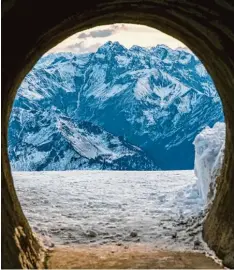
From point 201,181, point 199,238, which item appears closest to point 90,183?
point 201,181

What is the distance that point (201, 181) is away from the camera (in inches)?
522

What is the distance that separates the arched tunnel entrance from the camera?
6.61m

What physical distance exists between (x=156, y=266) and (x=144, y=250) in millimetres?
1293

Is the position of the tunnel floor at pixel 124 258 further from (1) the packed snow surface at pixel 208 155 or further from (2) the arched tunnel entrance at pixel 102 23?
(1) the packed snow surface at pixel 208 155

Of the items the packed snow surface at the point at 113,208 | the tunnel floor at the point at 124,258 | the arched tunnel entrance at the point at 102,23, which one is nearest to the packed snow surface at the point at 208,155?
the packed snow surface at the point at 113,208

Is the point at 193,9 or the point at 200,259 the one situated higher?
the point at 193,9

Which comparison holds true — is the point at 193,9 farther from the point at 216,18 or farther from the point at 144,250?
the point at 144,250

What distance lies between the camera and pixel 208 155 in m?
13.0

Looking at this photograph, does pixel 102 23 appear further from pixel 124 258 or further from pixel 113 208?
pixel 113 208

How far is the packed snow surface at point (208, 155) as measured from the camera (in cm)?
1193

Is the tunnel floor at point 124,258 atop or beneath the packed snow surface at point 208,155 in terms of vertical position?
beneath

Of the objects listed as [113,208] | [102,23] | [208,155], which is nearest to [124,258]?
[102,23]

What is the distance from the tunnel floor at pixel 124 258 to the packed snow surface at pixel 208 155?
2.75m

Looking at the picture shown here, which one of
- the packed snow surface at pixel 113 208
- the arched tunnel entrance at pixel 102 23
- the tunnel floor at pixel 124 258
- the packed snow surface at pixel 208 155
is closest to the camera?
the arched tunnel entrance at pixel 102 23
